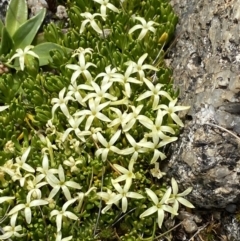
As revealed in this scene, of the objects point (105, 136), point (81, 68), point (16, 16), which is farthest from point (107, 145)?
point (16, 16)

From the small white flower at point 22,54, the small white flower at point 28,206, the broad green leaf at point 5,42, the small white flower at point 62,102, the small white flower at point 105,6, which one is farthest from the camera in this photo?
the broad green leaf at point 5,42

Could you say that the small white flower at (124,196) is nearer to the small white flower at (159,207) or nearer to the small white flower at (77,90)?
the small white flower at (159,207)

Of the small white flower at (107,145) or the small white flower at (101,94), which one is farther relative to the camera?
the small white flower at (101,94)

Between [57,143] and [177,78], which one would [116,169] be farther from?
[177,78]

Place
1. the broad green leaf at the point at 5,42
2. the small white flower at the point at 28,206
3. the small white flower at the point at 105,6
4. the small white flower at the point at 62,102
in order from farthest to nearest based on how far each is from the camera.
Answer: the broad green leaf at the point at 5,42
the small white flower at the point at 105,6
the small white flower at the point at 62,102
the small white flower at the point at 28,206

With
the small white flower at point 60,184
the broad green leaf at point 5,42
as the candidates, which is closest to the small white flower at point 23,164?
the small white flower at point 60,184

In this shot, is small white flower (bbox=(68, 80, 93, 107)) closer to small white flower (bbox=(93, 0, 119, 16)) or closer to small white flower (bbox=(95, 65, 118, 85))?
small white flower (bbox=(95, 65, 118, 85))

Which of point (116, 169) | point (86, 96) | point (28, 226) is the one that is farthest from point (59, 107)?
point (28, 226)

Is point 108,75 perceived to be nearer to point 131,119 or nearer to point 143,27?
point 131,119
